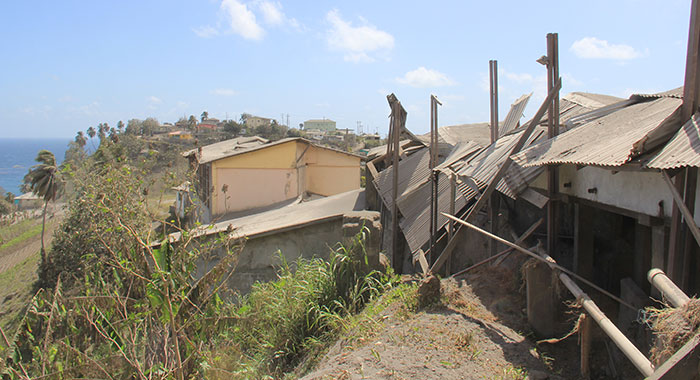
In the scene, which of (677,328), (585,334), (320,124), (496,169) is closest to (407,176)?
(496,169)

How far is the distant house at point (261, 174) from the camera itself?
1808cm

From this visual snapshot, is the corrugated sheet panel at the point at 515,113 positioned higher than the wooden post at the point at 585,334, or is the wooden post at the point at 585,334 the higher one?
the corrugated sheet panel at the point at 515,113

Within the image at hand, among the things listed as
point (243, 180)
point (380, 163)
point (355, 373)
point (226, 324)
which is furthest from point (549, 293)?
point (243, 180)

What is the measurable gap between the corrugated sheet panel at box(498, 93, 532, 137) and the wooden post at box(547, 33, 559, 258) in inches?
117

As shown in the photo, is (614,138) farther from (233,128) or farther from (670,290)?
(233,128)

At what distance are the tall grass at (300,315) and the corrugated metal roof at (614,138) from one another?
263 cm

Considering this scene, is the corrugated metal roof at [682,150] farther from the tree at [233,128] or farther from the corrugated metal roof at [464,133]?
the tree at [233,128]

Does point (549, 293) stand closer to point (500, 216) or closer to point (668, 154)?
point (668, 154)

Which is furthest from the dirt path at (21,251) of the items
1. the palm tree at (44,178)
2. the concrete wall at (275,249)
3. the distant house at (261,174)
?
the concrete wall at (275,249)

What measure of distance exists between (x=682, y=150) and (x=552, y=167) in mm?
2538

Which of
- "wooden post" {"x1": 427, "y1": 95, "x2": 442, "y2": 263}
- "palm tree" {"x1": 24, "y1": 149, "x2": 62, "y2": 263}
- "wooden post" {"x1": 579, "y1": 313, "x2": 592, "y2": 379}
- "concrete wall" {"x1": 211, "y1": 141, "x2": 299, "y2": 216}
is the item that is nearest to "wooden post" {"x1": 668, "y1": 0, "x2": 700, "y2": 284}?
"wooden post" {"x1": 579, "y1": 313, "x2": 592, "y2": 379}

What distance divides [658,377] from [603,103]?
19.8 feet

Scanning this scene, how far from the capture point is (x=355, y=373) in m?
3.90

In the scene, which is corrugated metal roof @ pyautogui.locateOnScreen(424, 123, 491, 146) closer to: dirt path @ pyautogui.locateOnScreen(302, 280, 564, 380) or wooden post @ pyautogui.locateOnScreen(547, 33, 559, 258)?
wooden post @ pyautogui.locateOnScreen(547, 33, 559, 258)
